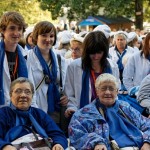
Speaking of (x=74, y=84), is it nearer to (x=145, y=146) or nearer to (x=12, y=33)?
(x=12, y=33)

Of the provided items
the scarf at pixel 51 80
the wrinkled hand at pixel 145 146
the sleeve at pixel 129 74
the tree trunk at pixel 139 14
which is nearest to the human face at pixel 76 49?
the sleeve at pixel 129 74

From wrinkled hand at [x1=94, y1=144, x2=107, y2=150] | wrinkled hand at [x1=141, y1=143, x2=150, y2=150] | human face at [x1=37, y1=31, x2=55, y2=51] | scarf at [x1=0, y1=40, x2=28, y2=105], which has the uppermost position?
human face at [x1=37, y1=31, x2=55, y2=51]

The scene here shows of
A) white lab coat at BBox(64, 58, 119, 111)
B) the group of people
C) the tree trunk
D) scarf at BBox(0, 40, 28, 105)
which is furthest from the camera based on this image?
the tree trunk

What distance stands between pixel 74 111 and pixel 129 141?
0.87 metres

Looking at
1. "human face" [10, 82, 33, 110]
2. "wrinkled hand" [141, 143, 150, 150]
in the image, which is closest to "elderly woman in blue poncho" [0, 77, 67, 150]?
"human face" [10, 82, 33, 110]

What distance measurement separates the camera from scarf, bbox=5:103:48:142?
4.55 meters

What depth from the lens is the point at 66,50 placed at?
9.09 m

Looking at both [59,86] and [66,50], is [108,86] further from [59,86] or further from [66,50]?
[66,50]

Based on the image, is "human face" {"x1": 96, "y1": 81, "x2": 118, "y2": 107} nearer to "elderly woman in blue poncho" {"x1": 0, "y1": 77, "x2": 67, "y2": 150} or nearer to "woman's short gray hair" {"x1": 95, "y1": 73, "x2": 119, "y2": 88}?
"woman's short gray hair" {"x1": 95, "y1": 73, "x2": 119, "y2": 88}

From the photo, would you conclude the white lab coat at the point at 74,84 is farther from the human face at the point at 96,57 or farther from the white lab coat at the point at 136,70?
the white lab coat at the point at 136,70

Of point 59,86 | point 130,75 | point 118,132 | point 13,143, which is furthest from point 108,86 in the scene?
point 130,75

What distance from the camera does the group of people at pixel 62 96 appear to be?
4699mm

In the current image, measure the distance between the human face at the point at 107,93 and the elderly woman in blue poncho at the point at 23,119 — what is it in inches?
24.6

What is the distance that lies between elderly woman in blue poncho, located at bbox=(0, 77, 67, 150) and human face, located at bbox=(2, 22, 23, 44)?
500 mm
